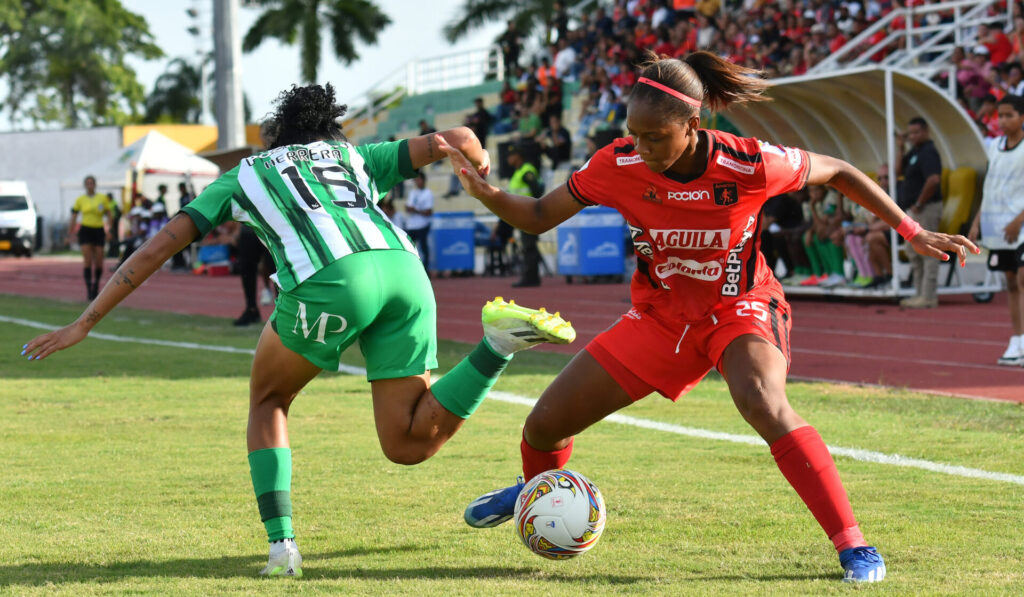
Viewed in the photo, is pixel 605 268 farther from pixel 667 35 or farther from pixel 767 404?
pixel 767 404

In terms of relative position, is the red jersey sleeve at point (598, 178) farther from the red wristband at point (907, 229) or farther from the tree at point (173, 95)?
the tree at point (173, 95)

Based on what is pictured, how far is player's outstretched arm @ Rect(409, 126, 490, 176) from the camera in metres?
4.74

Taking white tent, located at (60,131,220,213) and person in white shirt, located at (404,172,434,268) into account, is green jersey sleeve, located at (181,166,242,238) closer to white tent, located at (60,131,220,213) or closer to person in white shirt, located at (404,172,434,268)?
person in white shirt, located at (404,172,434,268)

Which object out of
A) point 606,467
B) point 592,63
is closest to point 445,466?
point 606,467

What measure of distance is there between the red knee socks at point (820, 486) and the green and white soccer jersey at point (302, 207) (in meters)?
1.65

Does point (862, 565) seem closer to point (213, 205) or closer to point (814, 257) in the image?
point (213, 205)

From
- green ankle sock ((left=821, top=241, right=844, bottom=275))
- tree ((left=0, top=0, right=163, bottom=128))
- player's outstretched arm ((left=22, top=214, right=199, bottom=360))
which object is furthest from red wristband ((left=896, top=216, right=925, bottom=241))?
tree ((left=0, top=0, right=163, bottom=128))

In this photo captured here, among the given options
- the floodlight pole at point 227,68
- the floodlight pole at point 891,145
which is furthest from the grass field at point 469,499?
the floodlight pole at point 227,68

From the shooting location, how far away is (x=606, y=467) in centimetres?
654

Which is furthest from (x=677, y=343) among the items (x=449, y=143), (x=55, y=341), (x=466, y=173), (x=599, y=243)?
(x=599, y=243)

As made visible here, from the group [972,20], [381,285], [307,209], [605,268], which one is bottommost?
[605,268]

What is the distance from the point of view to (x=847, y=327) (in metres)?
13.7

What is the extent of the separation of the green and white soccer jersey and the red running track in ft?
19.5

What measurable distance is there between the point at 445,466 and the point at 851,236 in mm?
10628
